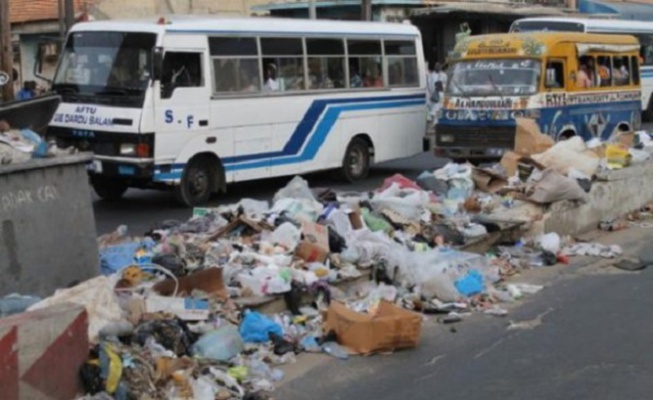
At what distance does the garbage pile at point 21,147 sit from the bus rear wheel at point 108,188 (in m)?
6.88

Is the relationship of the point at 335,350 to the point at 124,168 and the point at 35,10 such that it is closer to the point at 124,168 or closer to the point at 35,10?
the point at 124,168

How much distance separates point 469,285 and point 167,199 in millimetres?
7271

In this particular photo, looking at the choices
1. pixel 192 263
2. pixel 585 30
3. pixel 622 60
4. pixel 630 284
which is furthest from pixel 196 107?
pixel 585 30

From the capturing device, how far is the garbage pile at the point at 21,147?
6.49 metres

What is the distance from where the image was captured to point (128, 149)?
41.3 feet

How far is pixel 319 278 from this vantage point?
24.7ft

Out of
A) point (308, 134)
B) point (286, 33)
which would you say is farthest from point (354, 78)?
point (286, 33)

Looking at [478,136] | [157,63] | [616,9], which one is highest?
[616,9]

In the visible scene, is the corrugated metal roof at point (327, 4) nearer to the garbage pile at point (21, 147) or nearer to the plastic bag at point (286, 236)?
the plastic bag at point (286, 236)

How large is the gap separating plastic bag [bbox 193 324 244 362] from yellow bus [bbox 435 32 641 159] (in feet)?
34.3

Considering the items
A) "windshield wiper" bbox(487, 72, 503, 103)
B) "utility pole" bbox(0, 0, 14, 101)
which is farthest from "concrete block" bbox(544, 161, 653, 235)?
"utility pole" bbox(0, 0, 14, 101)

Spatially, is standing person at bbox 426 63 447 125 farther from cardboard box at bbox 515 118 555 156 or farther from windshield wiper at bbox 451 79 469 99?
cardboard box at bbox 515 118 555 156

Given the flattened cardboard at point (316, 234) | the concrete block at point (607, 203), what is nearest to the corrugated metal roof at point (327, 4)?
the concrete block at point (607, 203)

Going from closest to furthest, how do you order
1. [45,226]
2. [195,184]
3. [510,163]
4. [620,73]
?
[45,226] → [510,163] → [195,184] → [620,73]
